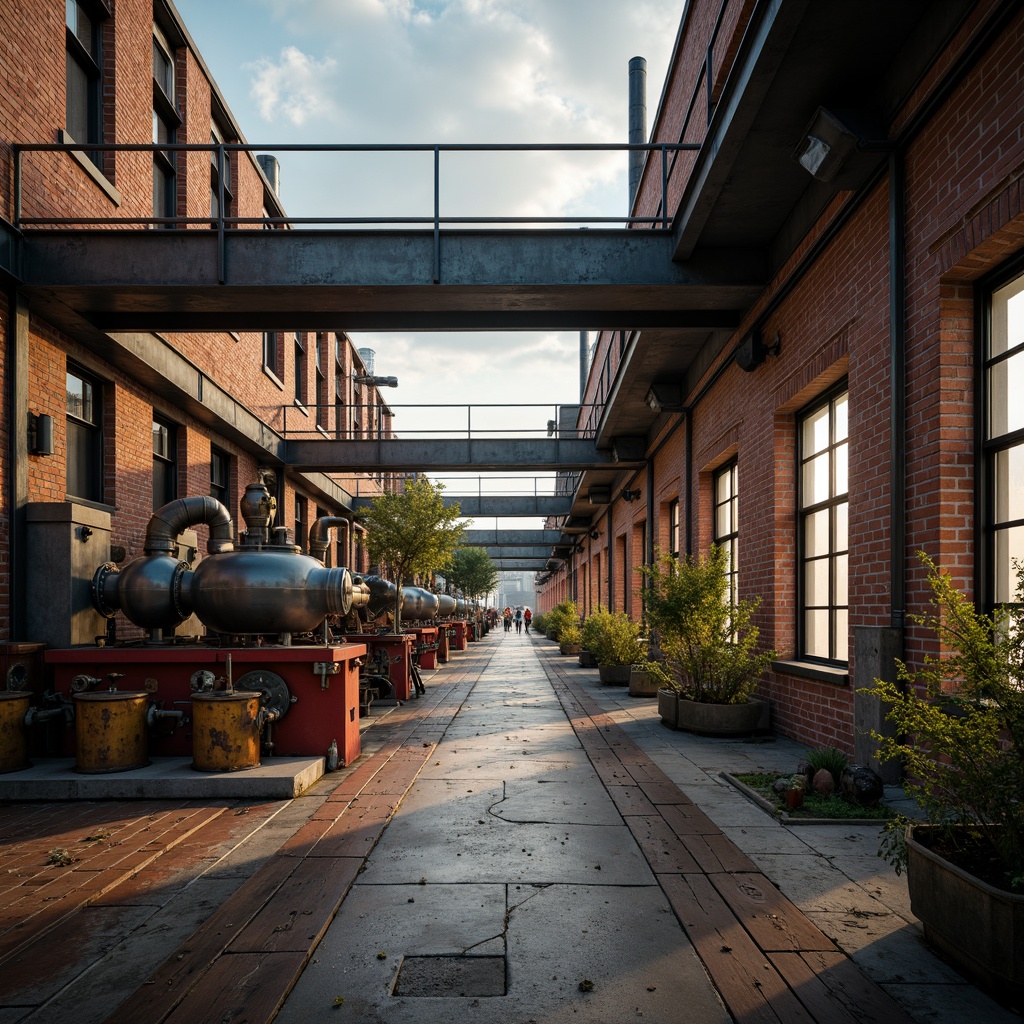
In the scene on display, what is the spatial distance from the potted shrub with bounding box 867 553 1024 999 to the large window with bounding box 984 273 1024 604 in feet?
7.05

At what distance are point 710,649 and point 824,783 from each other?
328cm

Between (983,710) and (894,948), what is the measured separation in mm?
1063

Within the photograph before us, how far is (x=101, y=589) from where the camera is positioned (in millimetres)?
8102

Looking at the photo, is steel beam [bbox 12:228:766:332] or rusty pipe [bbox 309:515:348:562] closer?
steel beam [bbox 12:228:766:332]

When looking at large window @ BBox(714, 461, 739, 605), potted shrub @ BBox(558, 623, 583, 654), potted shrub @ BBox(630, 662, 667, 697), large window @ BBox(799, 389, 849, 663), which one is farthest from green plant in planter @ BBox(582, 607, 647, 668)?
potted shrub @ BBox(558, 623, 583, 654)

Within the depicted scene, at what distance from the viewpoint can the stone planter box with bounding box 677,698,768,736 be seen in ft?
29.1

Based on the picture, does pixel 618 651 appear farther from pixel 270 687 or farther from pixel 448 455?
pixel 270 687

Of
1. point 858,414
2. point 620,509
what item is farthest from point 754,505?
point 620,509

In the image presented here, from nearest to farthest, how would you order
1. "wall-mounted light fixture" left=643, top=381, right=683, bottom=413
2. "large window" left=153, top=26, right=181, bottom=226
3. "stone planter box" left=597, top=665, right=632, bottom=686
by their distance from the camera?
"large window" left=153, top=26, right=181, bottom=226 < "wall-mounted light fixture" left=643, top=381, right=683, bottom=413 < "stone planter box" left=597, top=665, right=632, bottom=686

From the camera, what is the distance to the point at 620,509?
74.6 feet

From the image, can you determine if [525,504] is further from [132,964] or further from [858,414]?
[132,964]

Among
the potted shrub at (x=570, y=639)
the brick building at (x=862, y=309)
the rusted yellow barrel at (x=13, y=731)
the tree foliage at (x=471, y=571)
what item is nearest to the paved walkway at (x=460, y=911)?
the rusted yellow barrel at (x=13, y=731)

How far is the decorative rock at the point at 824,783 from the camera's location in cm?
579

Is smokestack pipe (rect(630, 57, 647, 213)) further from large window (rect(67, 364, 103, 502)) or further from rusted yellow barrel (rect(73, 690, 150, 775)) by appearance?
rusted yellow barrel (rect(73, 690, 150, 775))
